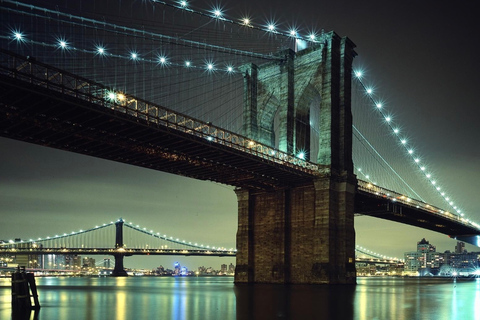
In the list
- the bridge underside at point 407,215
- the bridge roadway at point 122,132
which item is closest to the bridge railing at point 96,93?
the bridge roadway at point 122,132

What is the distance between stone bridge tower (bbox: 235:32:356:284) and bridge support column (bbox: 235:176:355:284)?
84mm

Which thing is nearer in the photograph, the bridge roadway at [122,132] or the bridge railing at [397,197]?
the bridge roadway at [122,132]

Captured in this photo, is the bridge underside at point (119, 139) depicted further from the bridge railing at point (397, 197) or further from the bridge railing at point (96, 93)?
the bridge railing at point (397, 197)

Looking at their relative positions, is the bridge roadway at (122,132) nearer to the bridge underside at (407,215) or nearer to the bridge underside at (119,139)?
the bridge underside at (119,139)

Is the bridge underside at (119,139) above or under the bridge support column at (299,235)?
above

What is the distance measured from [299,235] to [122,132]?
68.1ft

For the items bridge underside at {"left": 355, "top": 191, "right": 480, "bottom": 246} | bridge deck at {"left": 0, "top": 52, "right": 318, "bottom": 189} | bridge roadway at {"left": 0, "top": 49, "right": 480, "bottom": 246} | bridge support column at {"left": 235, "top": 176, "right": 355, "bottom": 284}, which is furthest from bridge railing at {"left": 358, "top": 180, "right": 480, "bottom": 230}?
bridge deck at {"left": 0, "top": 52, "right": 318, "bottom": 189}

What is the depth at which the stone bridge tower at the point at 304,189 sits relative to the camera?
4691cm

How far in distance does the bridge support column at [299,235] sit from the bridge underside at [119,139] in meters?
2.36

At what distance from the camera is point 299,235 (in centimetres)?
4862

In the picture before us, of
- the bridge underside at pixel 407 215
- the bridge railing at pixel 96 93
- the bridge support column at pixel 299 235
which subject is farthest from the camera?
the bridge underside at pixel 407 215

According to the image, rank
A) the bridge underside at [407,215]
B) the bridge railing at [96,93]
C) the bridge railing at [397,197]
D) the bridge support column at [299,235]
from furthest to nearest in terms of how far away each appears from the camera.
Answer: the bridge underside at [407,215] < the bridge railing at [397,197] < the bridge support column at [299,235] < the bridge railing at [96,93]

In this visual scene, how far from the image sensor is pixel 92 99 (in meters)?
30.8

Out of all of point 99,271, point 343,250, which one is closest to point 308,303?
point 343,250
